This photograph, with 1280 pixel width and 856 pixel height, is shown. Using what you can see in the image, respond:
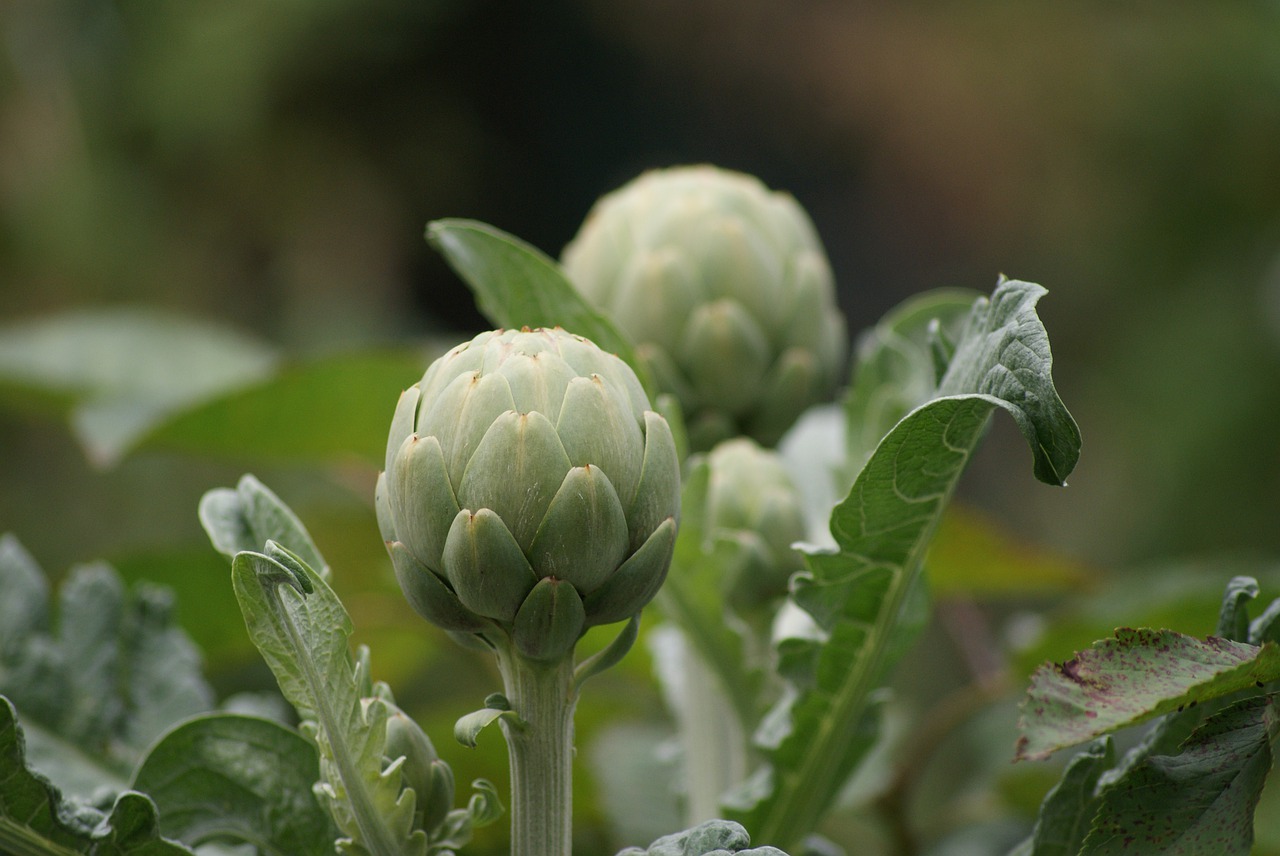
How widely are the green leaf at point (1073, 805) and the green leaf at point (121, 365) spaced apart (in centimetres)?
49

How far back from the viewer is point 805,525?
455 millimetres

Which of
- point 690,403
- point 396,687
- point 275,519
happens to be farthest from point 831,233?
point 275,519

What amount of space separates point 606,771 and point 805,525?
201 millimetres

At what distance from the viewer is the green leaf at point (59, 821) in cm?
29

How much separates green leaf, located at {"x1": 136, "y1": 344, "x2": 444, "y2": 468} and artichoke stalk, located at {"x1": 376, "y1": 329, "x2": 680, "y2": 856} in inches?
12.2

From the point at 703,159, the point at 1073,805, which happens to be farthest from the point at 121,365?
the point at 703,159

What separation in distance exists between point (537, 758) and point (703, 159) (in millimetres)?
1839

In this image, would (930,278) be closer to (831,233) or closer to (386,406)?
(831,233)

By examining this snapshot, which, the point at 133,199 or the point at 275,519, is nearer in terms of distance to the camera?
the point at 275,519

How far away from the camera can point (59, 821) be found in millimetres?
297

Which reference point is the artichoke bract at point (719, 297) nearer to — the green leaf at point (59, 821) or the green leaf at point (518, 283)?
the green leaf at point (518, 283)

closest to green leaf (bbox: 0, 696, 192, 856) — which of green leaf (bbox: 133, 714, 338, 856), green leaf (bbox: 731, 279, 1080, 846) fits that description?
green leaf (bbox: 133, 714, 338, 856)

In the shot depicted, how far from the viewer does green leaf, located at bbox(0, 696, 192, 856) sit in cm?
29

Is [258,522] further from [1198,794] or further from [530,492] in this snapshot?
[1198,794]
